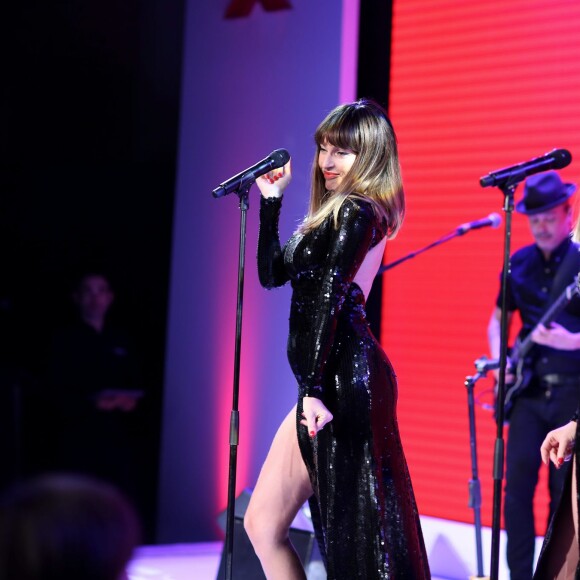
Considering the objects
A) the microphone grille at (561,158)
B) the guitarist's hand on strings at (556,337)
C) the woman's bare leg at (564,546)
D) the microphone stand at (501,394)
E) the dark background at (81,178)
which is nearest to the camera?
the woman's bare leg at (564,546)

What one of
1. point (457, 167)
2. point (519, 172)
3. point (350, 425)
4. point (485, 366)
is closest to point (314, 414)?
point (350, 425)

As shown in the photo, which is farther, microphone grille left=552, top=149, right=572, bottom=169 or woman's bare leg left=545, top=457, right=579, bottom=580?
microphone grille left=552, top=149, right=572, bottom=169

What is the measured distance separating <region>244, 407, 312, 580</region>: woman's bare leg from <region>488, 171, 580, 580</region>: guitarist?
5.56 ft

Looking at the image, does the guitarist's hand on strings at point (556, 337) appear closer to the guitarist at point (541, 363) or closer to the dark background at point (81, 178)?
the guitarist at point (541, 363)

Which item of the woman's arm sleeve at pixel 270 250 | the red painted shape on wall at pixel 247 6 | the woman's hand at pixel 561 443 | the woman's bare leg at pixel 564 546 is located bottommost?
the woman's bare leg at pixel 564 546

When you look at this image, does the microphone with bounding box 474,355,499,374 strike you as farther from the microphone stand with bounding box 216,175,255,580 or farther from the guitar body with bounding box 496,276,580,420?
the microphone stand with bounding box 216,175,255,580

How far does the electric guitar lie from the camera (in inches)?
166

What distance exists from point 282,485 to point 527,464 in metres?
1.83

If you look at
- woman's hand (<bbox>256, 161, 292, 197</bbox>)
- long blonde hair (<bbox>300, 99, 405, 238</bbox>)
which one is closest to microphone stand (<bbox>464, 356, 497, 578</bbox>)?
long blonde hair (<bbox>300, 99, 405, 238</bbox>)

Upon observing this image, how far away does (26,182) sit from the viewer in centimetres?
576

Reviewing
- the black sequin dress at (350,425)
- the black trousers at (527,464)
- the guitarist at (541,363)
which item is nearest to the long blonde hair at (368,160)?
the black sequin dress at (350,425)

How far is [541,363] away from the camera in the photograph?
4.31 meters

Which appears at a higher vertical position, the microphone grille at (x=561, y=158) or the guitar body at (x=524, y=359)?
the microphone grille at (x=561, y=158)

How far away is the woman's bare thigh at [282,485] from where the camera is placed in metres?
2.81
